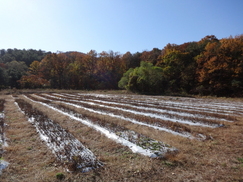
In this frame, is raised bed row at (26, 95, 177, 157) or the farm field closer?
the farm field

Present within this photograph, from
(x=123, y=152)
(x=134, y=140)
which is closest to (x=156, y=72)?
(x=134, y=140)

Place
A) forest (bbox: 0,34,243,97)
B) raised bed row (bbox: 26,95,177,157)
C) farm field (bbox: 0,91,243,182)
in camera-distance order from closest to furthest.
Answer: farm field (bbox: 0,91,243,182), raised bed row (bbox: 26,95,177,157), forest (bbox: 0,34,243,97)

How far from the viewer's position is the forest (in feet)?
90.4

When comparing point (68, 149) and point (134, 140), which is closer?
point (68, 149)

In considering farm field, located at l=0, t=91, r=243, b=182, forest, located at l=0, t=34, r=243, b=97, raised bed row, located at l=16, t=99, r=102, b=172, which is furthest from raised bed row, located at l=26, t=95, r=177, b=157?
forest, located at l=0, t=34, r=243, b=97

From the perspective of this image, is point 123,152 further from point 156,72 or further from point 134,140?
point 156,72

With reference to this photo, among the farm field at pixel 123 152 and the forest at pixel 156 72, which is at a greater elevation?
the forest at pixel 156 72

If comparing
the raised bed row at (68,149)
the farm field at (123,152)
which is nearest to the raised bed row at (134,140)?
the farm field at (123,152)

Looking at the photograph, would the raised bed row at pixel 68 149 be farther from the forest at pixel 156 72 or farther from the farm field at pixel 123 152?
the forest at pixel 156 72

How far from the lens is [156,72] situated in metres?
31.6

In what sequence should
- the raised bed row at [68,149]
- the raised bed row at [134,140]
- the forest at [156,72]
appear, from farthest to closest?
1. the forest at [156,72]
2. the raised bed row at [134,140]
3. the raised bed row at [68,149]

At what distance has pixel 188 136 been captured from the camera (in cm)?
646

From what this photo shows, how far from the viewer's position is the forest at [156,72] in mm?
27562

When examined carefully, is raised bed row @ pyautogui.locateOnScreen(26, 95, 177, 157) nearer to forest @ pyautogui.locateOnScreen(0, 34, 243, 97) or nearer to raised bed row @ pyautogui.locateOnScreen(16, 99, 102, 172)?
raised bed row @ pyautogui.locateOnScreen(16, 99, 102, 172)
